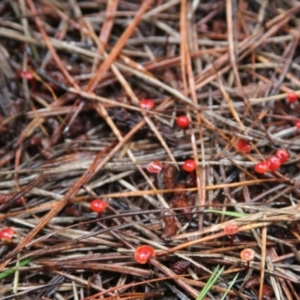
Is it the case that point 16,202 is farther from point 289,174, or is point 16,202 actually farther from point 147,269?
point 289,174

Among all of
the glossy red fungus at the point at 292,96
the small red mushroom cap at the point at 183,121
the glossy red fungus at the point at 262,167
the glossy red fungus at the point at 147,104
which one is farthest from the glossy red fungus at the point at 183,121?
the glossy red fungus at the point at 292,96

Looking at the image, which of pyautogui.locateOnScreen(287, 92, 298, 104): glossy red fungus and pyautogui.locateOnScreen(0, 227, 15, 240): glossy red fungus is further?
pyautogui.locateOnScreen(287, 92, 298, 104): glossy red fungus

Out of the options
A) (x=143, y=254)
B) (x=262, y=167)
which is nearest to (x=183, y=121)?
(x=262, y=167)

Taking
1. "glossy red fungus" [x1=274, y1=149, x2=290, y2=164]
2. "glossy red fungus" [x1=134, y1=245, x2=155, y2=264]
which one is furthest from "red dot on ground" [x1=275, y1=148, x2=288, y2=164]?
"glossy red fungus" [x1=134, y1=245, x2=155, y2=264]

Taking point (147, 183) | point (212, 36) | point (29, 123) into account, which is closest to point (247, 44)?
point (212, 36)

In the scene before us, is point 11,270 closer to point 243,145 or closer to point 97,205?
point 97,205

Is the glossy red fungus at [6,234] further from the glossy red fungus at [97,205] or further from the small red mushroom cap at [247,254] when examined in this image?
the small red mushroom cap at [247,254]

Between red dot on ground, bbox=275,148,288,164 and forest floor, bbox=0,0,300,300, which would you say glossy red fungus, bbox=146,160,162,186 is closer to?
forest floor, bbox=0,0,300,300
